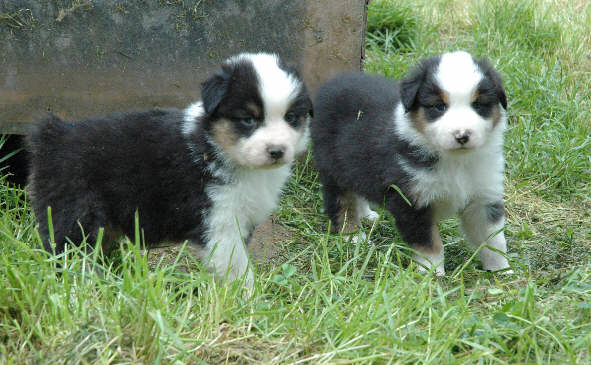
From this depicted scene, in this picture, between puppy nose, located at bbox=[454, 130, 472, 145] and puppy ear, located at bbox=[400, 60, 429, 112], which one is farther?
puppy ear, located at bbox=[400, 60, 429, 112]

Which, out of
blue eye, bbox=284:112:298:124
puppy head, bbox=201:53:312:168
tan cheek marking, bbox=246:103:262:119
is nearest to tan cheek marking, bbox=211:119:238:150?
puppy head, bbox=201:53:312:168

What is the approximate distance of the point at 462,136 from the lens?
404 centimetres

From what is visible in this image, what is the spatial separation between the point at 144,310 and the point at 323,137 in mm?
2646

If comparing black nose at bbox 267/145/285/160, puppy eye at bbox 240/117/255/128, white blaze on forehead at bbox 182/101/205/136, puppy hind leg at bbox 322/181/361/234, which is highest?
puppy eye at bbox 240/117/255/128

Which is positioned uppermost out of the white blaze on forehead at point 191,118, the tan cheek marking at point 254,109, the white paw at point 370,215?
the tan cheek marking at point 254,109

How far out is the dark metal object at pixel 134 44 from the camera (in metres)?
5.09

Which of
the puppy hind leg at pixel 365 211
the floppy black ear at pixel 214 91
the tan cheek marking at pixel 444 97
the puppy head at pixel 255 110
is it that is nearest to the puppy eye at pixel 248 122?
the puppy head at pixel 255 110

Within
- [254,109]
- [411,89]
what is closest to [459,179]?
[411,89]

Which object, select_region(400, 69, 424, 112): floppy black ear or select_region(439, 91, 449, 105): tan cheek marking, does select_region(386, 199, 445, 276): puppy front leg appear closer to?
select_region(400, 69, 424, 112): floppy black ear

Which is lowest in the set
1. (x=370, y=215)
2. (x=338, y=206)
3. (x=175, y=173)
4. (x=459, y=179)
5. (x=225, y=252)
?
(x=370, y=215)

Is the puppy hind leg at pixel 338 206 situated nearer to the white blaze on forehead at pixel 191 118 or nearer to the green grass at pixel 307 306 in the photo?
the green grass at pixel 307 306

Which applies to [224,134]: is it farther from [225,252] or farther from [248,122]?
[225,252]

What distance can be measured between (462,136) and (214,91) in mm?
1398

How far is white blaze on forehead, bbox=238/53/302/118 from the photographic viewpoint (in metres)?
3.73
